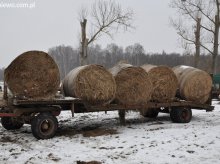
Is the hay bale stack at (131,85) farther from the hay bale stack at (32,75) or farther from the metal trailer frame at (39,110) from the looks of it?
the hay bale stack at (32,75)

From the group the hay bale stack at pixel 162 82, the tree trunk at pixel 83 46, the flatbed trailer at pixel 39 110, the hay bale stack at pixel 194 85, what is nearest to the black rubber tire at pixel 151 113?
the hay bale stack at pixel 194 85

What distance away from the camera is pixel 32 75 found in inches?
460

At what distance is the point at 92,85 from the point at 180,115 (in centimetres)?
417

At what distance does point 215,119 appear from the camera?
614 inches

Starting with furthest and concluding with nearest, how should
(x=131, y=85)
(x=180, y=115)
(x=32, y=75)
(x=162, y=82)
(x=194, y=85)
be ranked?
1. (x=194, y=85)
2. (x=180, y=115)
3. (x=162, y=82)
4. (x=131, y=85)
5. (x=32, y=75)

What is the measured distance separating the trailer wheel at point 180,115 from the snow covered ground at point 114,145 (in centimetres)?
139

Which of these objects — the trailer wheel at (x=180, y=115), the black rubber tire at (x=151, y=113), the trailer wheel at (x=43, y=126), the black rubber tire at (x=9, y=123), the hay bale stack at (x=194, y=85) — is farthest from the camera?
the black rubber tire at (x=151, y=113)

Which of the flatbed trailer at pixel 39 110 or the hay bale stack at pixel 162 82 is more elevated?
the hay bale stack at pixel 162 82

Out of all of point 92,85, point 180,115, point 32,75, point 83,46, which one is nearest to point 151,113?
point 180,115

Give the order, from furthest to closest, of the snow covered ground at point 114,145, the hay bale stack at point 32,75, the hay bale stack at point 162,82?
the hay bale stack at point 162,82, the hay bale stack at point 32,75, the snow covered ground at point 114,145

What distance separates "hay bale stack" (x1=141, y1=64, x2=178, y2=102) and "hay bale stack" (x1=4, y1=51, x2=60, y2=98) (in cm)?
423

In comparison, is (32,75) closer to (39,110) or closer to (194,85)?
(39,110)

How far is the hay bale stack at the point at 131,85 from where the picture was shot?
13547mm

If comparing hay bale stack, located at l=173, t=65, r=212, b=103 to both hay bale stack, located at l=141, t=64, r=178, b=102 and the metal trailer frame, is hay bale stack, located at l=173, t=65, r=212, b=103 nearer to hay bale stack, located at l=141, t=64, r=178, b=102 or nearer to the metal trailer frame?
hay bale stack, located at l=141, t=64, r=178, b=102
